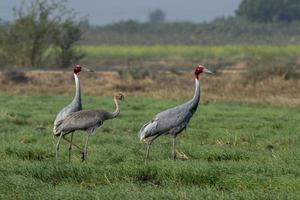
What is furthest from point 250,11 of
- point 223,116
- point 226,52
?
point 223,116

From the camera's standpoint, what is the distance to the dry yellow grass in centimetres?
2839

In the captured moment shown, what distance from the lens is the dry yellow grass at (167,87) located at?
28391mm

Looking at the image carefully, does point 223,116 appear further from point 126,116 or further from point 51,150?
point 51,150

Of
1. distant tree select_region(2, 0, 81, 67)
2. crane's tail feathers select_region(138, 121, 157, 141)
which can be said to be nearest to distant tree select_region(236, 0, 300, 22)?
distant tree select_region(2, 0, 81, 67)

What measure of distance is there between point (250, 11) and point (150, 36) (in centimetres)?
2189

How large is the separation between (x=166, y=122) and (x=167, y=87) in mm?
18010

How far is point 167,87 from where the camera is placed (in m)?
32.1

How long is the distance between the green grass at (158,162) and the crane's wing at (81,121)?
53 centimetres

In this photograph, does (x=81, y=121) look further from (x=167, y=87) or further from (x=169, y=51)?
(x=169, y=51)

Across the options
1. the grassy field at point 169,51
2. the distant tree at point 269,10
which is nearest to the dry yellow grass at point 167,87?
the grassy field at point 169,51

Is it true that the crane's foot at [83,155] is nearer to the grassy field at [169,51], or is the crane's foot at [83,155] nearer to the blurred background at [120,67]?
the blurred background at [120,67]

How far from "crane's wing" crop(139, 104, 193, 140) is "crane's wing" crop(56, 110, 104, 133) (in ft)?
2.63

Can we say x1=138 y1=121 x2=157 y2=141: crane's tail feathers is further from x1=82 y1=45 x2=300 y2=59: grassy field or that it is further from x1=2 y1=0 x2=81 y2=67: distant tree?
x1=82 y1=45 x2=300 y2=59: grassy field

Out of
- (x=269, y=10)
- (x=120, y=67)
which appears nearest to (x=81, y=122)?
(x=120, y=67)
